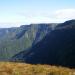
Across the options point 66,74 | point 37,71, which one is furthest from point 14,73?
point 66,74

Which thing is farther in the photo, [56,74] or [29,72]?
[29,72]

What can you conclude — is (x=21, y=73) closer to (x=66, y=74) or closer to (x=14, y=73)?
(x=14, y=73)

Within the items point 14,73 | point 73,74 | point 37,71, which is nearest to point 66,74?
point 73,74

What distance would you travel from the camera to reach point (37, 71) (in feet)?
44.9

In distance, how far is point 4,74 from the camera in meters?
12.6

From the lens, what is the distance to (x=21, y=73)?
13.1 meters

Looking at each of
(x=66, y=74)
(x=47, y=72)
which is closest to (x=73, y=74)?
(x=66, y=74)

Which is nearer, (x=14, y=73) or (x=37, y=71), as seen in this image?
(x=14, y=73)

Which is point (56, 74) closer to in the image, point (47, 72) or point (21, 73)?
point (47, 72)

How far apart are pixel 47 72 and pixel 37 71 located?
2.09 feet

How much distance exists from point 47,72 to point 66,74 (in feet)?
3.85

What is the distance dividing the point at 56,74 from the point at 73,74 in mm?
1035

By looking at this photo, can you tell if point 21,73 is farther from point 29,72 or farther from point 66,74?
point 66,74

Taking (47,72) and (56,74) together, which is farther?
(47,72)
